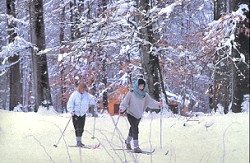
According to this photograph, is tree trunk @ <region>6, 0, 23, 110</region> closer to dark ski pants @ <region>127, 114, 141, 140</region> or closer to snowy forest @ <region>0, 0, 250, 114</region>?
snowy forest @ <region>0, 0, 250, 114</region>

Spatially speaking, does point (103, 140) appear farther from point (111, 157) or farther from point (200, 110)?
point (200, 110)

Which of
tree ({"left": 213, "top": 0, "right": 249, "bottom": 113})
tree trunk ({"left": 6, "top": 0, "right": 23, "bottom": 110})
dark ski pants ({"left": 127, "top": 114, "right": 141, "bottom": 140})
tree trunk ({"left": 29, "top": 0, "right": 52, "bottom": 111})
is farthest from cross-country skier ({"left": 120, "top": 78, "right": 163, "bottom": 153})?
tree trunk ({"left": 6, "top": 0, "right": 23, "bottom": 110})

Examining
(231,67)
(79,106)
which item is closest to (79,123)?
(79,106)

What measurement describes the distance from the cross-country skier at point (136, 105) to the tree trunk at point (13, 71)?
0.66 meters

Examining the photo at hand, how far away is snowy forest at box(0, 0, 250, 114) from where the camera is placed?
1.93m

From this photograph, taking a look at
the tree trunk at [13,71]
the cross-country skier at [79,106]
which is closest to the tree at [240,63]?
the cross-country skier at [79,106]

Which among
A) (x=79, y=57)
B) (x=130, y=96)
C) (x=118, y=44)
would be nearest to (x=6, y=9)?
(x=79, y=57)

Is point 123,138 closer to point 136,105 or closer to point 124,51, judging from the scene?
point 136,105

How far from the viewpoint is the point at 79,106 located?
2.24 meters

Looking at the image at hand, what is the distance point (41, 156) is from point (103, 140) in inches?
15.1

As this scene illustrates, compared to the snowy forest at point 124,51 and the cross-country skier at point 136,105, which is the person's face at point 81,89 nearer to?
the snowy forest at point 124,51

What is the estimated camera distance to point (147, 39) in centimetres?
212

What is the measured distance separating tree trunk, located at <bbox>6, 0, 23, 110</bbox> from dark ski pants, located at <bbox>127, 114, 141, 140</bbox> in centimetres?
68

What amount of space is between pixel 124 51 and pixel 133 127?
1.27 feet
